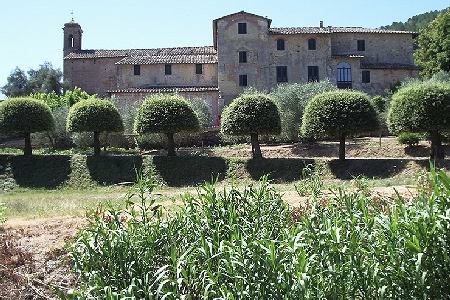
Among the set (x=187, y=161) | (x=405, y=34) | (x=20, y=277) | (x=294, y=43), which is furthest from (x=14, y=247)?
(x=405, y=34)

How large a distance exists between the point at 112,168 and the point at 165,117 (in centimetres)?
419

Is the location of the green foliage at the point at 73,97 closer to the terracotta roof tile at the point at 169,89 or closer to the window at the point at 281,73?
the terracotta roof tile at the point at 169,89

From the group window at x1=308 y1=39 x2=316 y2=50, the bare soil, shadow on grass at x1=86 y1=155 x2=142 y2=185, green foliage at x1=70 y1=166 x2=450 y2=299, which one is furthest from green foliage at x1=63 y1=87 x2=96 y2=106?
green foliage at x1=70 y1=166 x2=450 y2=299

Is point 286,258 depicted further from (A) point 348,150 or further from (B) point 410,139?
(A) point 348,150

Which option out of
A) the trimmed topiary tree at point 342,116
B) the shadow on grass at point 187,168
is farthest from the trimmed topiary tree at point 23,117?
the trimmed topiary tree at point 342,116

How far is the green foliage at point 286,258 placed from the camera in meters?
5.53

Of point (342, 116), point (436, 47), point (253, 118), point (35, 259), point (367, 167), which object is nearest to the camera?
point (35, 259)

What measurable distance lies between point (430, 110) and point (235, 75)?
26.0 metres

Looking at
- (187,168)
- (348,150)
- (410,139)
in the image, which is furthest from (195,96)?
(410,139)

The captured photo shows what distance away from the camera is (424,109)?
93.0ft

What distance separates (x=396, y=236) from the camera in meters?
5.72

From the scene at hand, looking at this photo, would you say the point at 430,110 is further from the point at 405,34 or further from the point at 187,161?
the point at 405,34

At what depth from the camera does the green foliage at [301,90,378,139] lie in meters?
30.0

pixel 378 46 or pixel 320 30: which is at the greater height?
pixel 320 30
